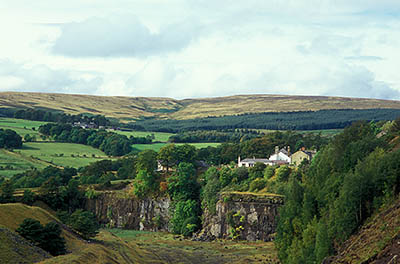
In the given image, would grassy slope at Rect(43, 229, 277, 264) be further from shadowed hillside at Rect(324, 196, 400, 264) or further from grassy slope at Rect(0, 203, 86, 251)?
shadowed hillside at Rect(324, 196, 400, 264)

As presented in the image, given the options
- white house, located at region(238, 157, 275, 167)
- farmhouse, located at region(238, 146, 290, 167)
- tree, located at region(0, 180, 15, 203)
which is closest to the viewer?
tree, located at region(0, 180, 15, 203)

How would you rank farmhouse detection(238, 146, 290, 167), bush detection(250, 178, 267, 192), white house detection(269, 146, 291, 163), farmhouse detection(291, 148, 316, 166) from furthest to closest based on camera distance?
white house detection(269, 146, 291, 163) → farmhouse detection(238, 146, 290, 167) → farmhouse detection(291, 148, 316, 166) → bush detection(250, 178, 267, 192)

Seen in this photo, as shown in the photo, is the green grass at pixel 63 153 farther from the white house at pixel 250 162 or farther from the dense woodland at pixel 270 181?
the white house at pixel 250 162

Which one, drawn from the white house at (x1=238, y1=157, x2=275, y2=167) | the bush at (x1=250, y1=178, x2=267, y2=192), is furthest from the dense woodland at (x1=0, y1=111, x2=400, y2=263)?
the white house at (x1=238, y1=157, x2=275, y2=167)

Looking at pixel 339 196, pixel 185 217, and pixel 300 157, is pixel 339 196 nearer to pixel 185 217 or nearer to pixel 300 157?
pixel 185 217

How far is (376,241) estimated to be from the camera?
4422 centimetres

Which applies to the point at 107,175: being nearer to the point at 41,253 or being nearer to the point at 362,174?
the point at 41,253

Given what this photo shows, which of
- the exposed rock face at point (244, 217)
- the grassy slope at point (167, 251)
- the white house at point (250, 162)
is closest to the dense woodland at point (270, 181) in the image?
the exposed rock face at point (244, 217)

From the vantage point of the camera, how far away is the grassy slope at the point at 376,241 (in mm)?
40094

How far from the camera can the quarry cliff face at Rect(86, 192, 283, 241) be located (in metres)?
101

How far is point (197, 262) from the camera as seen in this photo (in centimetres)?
8125

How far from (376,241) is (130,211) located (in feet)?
268

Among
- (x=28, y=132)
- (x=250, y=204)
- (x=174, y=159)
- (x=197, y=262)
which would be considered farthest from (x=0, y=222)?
(x=28, y=132)

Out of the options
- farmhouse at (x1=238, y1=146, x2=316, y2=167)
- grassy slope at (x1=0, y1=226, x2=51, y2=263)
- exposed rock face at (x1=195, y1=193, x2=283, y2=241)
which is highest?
farmhouse at (x1=238, y1=146, x2=316, y2=167)
